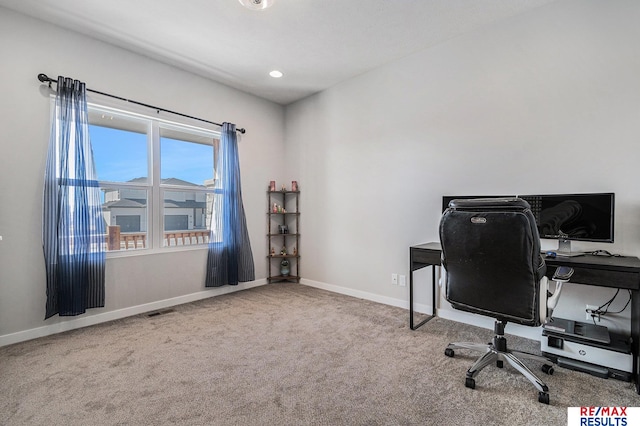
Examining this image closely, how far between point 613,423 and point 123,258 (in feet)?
13.3

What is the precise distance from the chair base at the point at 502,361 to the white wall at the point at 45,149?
10.3 feet

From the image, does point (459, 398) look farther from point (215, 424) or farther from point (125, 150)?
point (125, 150)

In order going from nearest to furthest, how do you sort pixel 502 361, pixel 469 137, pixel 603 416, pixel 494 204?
pixel 603 416 < pixel 494 204 < pixel 502 361 < pixel 469 137

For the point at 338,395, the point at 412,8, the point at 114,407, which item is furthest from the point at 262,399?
the point at 412,8

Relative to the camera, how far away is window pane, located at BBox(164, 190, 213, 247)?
359 cm

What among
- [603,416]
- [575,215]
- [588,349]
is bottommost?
[603,416]

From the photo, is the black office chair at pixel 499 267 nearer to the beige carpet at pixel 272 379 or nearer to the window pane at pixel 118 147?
the beige carpet at pixel 272 379

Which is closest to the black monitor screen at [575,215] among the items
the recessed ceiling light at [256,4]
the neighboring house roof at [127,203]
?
the recessed ceiling light at [256,4]

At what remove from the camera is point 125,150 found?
128 inches

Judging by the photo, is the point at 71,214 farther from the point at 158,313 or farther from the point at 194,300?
the point at 194,300

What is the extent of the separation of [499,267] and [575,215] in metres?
1.01

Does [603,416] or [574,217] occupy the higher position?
[574,217]

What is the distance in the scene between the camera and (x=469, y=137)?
293cm

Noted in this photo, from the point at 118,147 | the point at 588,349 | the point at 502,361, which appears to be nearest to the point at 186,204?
the point at 118,147
